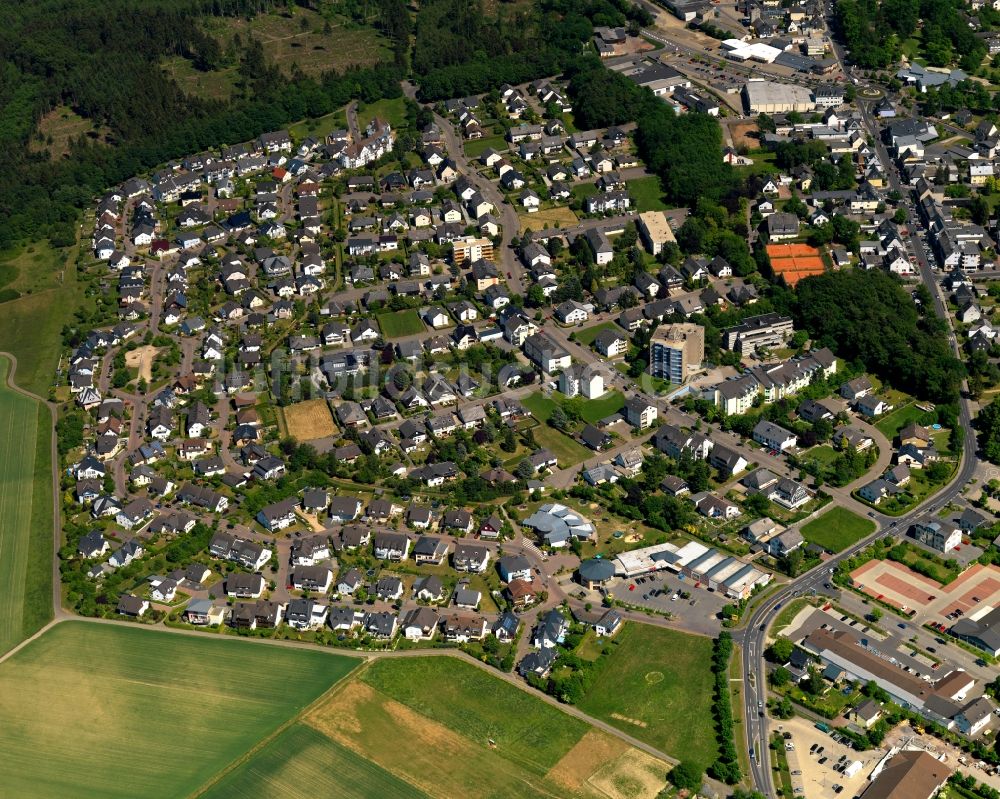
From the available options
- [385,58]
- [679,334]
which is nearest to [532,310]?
[679,334]

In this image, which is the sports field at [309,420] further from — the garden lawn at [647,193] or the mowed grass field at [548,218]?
the garden lawn at [647,193]

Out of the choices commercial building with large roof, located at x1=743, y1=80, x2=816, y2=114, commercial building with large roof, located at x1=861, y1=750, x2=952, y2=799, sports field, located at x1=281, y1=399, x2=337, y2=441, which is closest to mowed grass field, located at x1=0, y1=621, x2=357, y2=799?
sports field, located at x1=281, y1=399, x2=337, y2=441

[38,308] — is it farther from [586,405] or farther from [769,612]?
[769,612]

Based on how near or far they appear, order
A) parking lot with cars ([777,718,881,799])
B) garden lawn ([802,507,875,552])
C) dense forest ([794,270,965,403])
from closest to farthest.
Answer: parking lot with cars ([777,718,881,799]) → garden lawn ([802,507,875,552]) → dense forest ([794,270,965,403])

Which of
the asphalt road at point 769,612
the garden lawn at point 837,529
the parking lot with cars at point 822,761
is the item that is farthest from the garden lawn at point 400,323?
the parking lot with cars at point 822,761

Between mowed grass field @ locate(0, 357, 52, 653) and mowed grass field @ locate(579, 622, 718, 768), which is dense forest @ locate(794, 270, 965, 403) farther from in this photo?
mowed grass field @ locate(0, 357, 52, 653)

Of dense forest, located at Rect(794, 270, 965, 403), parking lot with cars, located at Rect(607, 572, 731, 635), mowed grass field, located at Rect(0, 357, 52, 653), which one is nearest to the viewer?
parking lot with cars, located at Rect(607, 572, 731, 635)

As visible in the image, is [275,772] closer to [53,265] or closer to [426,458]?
[426,458]
